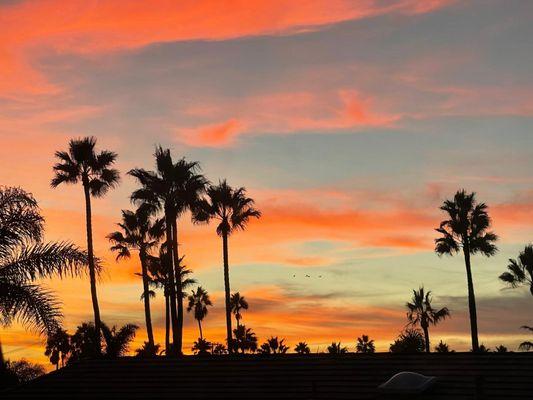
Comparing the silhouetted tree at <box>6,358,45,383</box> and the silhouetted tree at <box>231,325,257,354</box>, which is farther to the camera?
the silhouetted tree at <box>231,325,257,354</box>

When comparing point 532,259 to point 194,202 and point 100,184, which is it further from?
point 100,184

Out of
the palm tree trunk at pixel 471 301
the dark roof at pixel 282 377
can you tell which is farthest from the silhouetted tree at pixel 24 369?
the palm tree trunk at pixel 471 301

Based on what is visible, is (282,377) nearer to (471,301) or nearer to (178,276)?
(178,276)

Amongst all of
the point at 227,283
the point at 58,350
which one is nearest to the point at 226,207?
the point at 227,283

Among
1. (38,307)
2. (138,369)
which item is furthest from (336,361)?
(38,307)

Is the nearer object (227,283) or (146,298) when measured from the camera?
(227,283)

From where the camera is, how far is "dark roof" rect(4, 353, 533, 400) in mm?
23484

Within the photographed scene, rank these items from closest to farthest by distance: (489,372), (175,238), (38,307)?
1. (38,307)
2. (489,372)
3. (175,238)

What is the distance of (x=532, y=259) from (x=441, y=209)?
775 cm

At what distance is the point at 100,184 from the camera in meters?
48.9

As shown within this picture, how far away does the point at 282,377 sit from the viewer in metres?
26.4

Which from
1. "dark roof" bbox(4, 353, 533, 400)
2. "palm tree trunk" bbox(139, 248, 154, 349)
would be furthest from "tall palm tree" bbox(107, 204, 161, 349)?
"dark roof" bbox(4, 353, 533, 400)

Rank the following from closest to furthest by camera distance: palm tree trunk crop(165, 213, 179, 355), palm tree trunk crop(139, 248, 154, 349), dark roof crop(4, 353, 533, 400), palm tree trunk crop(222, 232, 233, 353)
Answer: dark roof crop(4, 353, 533, 400) → palm tree trunk crop(165, 213, 179, 355) → palm tree trunk crop(222, 232, 233, 353) → palm tree trunk crop(139, 248, 154, 349)

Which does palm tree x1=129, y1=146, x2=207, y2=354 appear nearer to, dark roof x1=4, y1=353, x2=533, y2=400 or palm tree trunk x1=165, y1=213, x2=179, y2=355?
palm tree trunk x1=165, y1=213, x2=179, y2=355
